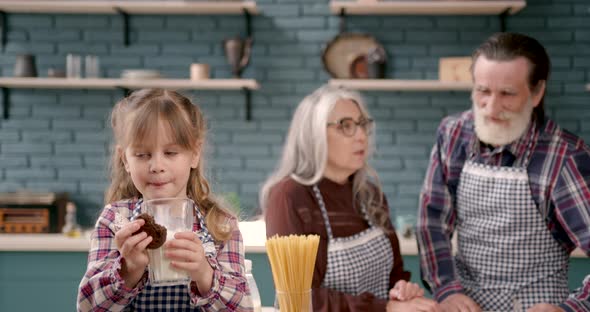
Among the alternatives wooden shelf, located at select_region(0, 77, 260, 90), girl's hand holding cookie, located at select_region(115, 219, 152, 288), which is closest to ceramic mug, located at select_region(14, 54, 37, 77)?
wooden shelf, located at select_region(0, 77, 260, 90)

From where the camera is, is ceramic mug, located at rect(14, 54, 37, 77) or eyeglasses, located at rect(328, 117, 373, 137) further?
ceramic mug, located at rect(14, 54, 37, 77)

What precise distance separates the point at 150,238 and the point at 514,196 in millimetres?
1288

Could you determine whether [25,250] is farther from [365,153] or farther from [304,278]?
[304,278]

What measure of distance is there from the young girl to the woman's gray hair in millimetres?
683

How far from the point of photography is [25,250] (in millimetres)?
3418

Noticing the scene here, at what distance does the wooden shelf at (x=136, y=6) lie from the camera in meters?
3.87

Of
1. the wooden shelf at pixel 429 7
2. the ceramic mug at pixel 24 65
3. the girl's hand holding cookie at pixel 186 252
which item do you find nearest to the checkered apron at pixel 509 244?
the girl's hand holding cookie at pixel 186 252

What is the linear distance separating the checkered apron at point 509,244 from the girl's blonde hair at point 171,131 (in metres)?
0.95

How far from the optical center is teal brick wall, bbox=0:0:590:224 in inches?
163

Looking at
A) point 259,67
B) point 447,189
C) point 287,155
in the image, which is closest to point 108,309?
point 287,155

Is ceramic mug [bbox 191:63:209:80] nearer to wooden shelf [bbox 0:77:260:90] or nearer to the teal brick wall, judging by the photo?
wooden shelf [bbox 0:77:260:90]

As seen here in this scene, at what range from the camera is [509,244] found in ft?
6.52

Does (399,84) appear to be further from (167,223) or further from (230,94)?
(167,223)

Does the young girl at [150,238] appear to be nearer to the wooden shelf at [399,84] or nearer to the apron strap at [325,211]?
the apron strap at [325,211]
